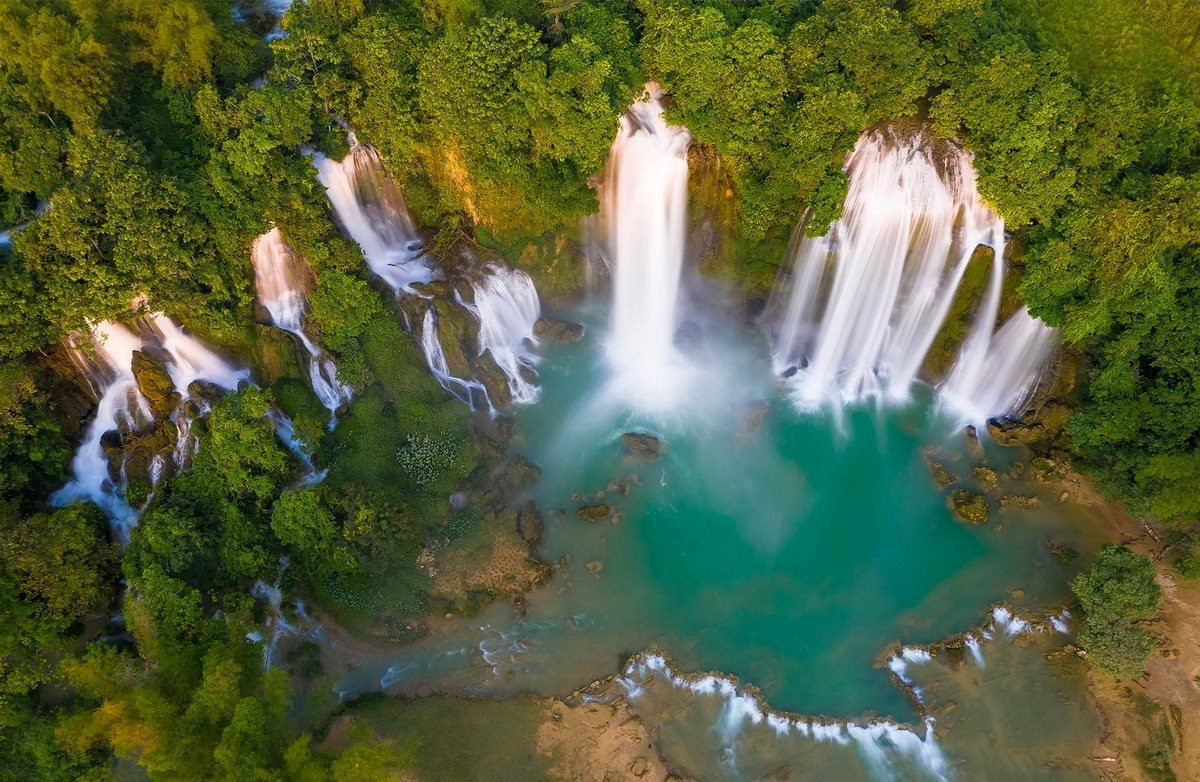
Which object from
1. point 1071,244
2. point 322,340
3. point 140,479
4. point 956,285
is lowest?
point 140,479

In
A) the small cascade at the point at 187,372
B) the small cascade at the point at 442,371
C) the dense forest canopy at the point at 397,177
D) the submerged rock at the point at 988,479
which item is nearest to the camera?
the dense forest canopy at the point at 397,177

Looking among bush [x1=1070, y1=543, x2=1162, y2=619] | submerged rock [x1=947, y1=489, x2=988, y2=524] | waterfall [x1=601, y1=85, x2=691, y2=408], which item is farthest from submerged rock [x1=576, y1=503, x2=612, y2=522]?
bush [x1=1070, y1=543, x2=1162, y2=619]

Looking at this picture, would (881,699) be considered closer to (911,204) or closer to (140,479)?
(911,204)

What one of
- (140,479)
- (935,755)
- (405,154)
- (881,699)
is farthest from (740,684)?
(405,154)

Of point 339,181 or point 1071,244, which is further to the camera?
point 339,181

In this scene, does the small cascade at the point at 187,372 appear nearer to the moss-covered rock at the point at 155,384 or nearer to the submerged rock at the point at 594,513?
the moss-covered rock at the point at 155,384

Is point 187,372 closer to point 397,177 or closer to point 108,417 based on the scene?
point 108,417

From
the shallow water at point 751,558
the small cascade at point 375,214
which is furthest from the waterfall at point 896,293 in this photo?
the small cascade at point 375,214
